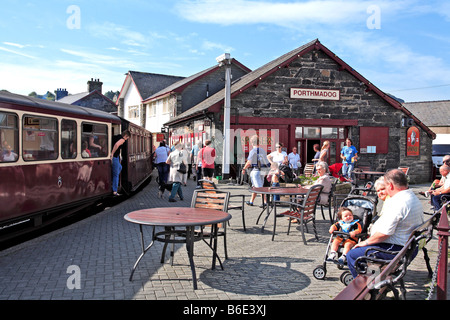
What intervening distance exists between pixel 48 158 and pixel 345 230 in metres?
5.99

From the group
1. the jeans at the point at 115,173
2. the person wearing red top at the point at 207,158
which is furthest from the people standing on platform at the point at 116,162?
the person wearing red top at the point at 207,158

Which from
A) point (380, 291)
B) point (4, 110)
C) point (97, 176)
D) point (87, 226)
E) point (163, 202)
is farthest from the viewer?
point (163, 202)

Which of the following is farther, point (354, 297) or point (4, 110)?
point (4, 110)

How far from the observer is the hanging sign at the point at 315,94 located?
19094 mm

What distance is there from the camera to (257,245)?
22.7 ft

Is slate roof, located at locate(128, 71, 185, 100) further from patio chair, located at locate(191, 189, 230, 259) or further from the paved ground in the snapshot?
patio chair, located at locate(191, 189, 230, 259)

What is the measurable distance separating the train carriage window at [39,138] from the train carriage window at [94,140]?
1333 millimetres

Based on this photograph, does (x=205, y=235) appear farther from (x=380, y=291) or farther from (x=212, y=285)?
(x=380, y=291)

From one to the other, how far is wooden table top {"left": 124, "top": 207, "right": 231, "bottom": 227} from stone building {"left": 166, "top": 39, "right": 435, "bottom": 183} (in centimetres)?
1262

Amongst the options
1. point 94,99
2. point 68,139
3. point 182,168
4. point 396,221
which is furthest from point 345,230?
point 94,99

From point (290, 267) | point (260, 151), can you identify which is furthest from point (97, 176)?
point (290, 267)

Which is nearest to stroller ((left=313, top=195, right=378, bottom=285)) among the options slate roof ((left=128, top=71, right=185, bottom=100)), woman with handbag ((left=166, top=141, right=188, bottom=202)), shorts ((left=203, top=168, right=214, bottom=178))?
woman with handbag ((left=166, top=141, right=188, bottom=202))

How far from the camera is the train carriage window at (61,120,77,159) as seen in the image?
29.3 feet

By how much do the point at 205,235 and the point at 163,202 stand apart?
6588 mm
